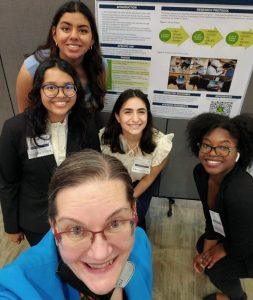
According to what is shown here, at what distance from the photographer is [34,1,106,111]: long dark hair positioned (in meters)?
1.78

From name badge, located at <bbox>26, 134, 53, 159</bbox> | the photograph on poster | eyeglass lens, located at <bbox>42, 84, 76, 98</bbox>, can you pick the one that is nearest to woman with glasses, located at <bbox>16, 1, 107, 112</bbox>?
eyeglass lens, located at <bbox>42, 84, 76, 98</bbox>

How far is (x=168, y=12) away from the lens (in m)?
1.96

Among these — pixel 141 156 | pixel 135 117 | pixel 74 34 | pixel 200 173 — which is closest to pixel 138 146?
pixel 141 156

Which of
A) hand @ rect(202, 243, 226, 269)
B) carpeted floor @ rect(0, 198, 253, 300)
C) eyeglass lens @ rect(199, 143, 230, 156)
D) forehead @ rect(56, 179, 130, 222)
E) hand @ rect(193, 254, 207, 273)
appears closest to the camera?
forehead @ rect(56, 179, 130, 222)

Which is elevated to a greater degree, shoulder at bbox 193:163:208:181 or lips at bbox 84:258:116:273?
lips at bbox 84:258:116:273

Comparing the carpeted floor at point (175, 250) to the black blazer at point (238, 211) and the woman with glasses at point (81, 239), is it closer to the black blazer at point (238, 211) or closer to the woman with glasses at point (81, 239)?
the black blazer at point (238, 211)

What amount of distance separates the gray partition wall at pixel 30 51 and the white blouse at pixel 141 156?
0.91ft

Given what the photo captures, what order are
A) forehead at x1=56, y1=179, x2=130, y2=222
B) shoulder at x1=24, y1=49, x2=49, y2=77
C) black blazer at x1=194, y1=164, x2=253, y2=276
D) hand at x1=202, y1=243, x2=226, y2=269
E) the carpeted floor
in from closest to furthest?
forehead at x1=56, y1=179, x2=130, y2=222
black blazer at x1=194, y1=164, x2=253, y2=276
shoulder at x1=24, y1=49, x2=49, y2=77
hand at x1=202, y1=243, x2=226, y2=269
the carpeted floor

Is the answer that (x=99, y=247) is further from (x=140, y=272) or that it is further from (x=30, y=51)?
(x=30, y=51)

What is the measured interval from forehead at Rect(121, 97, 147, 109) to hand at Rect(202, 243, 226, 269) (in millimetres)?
1154

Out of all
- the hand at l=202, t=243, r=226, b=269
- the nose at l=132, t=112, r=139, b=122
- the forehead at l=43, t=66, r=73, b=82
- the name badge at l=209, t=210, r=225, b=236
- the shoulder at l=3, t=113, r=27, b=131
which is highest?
the forehead at l=43, t=66, r=73, b=82

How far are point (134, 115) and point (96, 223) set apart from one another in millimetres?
1296

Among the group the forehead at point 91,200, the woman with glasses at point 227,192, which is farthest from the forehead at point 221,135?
the forehead at point 91,200

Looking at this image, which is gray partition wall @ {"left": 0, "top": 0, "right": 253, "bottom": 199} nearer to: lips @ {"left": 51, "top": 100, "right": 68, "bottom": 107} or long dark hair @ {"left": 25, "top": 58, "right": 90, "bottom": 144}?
long dark hair @ {"left": 25, "top": 58, "right": 90, "bottom": 144}
